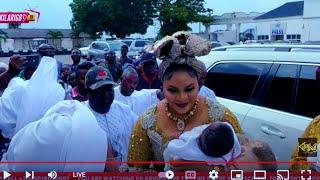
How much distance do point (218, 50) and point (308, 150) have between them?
7.58ft

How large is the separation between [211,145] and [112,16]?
111ft

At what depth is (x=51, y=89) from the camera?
2379 millimetres

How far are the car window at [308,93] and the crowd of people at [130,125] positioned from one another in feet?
2.23

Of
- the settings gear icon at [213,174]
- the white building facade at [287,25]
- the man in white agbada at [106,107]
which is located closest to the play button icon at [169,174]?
the settings gear icon at [213,174]

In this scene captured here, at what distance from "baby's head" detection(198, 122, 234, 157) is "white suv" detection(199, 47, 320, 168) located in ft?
5.08

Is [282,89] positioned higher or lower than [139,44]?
higher

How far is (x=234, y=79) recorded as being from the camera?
3848mm

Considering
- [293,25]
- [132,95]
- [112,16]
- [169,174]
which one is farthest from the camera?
[293,25]

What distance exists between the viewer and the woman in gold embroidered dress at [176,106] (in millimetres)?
2072

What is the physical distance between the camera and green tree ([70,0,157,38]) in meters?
34.0

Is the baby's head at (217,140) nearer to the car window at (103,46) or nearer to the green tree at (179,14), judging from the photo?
the car window at (103,46)

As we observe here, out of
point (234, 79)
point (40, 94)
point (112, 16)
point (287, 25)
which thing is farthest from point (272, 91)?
point (287, 25)

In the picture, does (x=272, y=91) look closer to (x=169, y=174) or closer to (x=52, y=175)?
(x=169, y=174)

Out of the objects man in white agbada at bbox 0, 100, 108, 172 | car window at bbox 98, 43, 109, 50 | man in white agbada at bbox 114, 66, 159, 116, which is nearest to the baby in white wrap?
man in white agbada at bbox 0, 100, 108, 172
